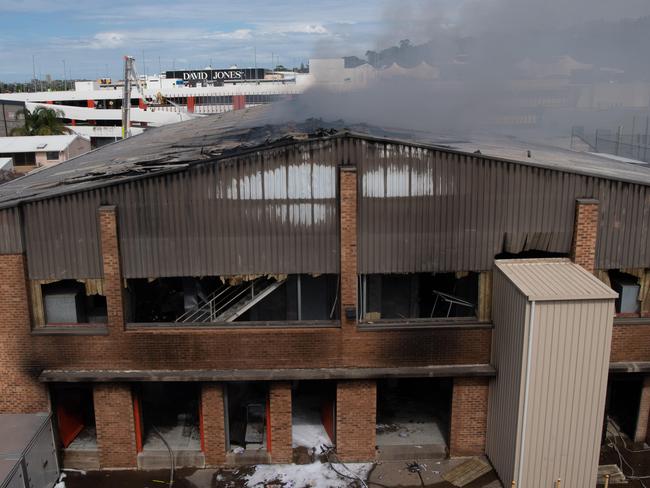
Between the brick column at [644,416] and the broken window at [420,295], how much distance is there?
405cm

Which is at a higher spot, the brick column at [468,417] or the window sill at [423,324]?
the window sill at [423,324]

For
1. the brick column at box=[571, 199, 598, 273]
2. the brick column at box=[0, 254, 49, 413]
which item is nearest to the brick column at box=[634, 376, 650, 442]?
the brick column at box=[571, 199, 598, 273]

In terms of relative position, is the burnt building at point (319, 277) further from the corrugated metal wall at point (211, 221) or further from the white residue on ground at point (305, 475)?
the white residue on ground at point (305, 475)

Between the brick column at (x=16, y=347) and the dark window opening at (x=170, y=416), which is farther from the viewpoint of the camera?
the dark window opening at (x=170, y=416)

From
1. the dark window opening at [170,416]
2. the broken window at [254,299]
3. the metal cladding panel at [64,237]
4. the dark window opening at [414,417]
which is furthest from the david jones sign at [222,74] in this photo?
the metal cladding panel at [64,237]

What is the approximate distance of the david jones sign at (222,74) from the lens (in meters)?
105

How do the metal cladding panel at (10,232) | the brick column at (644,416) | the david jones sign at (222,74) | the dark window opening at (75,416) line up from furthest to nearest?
the david jones sign at (222,74) < the brick column at (644,416) < the dark window opening at (75,416) < the metal cladding panel at (10,232)

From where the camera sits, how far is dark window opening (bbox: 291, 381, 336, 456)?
42.8 feet

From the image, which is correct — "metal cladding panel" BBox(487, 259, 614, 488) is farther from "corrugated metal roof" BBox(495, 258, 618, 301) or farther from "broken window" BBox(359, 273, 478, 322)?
"broken window" BBox(359, 273, 478, 322)

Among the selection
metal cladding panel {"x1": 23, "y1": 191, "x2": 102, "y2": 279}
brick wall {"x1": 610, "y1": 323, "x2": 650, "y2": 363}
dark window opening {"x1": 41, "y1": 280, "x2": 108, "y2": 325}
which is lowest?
brick wall {"x1": 610, "y1": 323, "x2": 650, "y2": 363}

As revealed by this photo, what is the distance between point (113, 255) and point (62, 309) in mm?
1818

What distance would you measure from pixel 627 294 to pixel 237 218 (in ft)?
26.8

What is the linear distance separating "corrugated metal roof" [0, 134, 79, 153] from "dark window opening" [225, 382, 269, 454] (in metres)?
40.8

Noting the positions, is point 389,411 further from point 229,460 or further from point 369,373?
point 229,460
